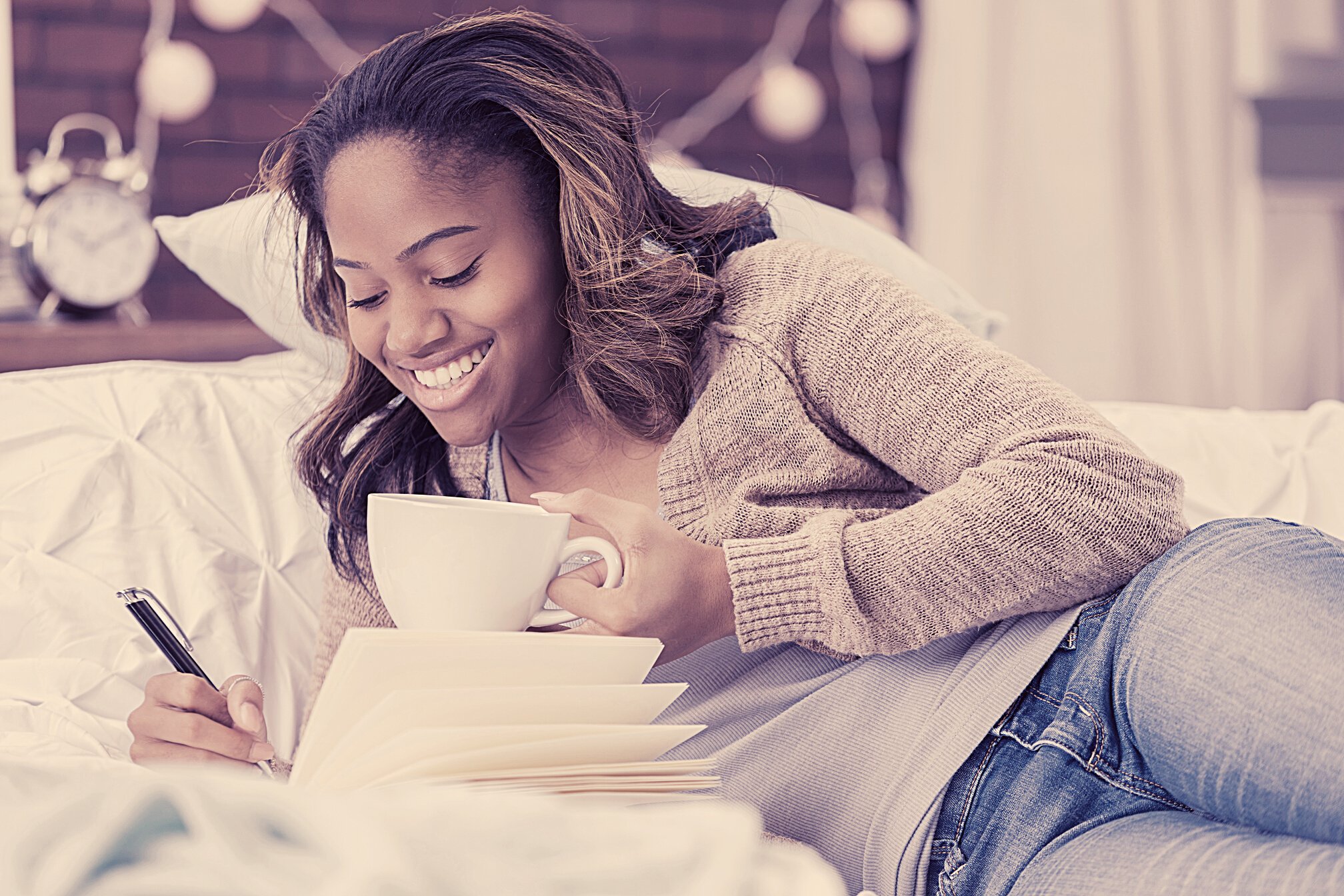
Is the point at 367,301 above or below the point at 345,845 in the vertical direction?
above

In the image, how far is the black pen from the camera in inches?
31.0

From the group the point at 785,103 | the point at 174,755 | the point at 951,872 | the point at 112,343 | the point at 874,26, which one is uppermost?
the point at 874,26

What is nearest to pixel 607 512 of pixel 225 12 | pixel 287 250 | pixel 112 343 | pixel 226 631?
pixel 226 631

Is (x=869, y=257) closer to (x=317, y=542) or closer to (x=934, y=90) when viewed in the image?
(x=317, y=542)

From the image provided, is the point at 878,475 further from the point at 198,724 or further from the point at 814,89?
the point at 814,89

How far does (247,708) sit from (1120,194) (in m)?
2.24

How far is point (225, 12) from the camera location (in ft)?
7.30

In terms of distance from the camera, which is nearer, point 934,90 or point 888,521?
point 888,521

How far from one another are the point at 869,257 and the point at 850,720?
0.72 metres

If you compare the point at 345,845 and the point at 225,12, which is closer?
the point at 345,845

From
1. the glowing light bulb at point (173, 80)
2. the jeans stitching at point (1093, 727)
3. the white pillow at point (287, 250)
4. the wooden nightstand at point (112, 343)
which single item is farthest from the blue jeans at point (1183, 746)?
the glowing light bulb at point (173, 80)

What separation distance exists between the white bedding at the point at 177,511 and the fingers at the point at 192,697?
9 centimetres

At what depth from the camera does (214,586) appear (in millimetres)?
1155

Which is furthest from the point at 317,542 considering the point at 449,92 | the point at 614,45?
the point at 614,45
